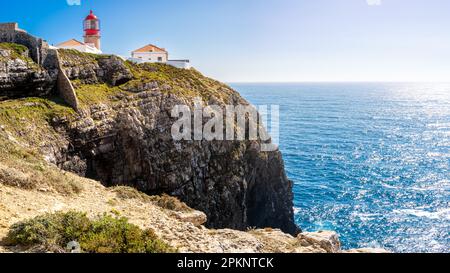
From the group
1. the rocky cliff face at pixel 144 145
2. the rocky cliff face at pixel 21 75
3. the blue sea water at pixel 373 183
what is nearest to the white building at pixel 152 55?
the rocky cliff face at pixel 144 145

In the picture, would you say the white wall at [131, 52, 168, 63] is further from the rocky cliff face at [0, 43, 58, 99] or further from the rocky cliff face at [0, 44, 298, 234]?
the rocky cliff face at [0, 43, 58, 99]

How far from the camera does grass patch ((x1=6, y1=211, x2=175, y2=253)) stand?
10.8 meters

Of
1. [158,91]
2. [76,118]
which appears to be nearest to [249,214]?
[158,91]

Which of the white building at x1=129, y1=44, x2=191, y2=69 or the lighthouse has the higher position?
the lighthouse

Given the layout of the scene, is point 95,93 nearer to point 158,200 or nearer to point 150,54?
point 150,54

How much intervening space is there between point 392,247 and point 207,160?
72.7 ft

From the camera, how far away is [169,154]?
112 ft

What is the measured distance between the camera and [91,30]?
4862 centimetres

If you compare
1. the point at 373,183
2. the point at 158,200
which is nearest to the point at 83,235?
the point at 158,200

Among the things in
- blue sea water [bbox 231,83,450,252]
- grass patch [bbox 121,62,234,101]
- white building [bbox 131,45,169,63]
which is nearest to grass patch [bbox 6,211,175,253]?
grass patch [bbox 121,62,234,101]

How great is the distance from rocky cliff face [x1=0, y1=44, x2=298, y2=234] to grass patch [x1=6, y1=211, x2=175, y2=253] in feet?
54.9

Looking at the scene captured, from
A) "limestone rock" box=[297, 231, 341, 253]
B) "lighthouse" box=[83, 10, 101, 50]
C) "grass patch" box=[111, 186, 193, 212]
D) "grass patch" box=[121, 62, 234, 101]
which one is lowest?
"limestone rock" box=[297, 231, 341, 253]

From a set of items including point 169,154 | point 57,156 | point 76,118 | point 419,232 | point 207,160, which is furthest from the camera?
point 419,232

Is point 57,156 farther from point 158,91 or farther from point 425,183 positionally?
point 425,183
